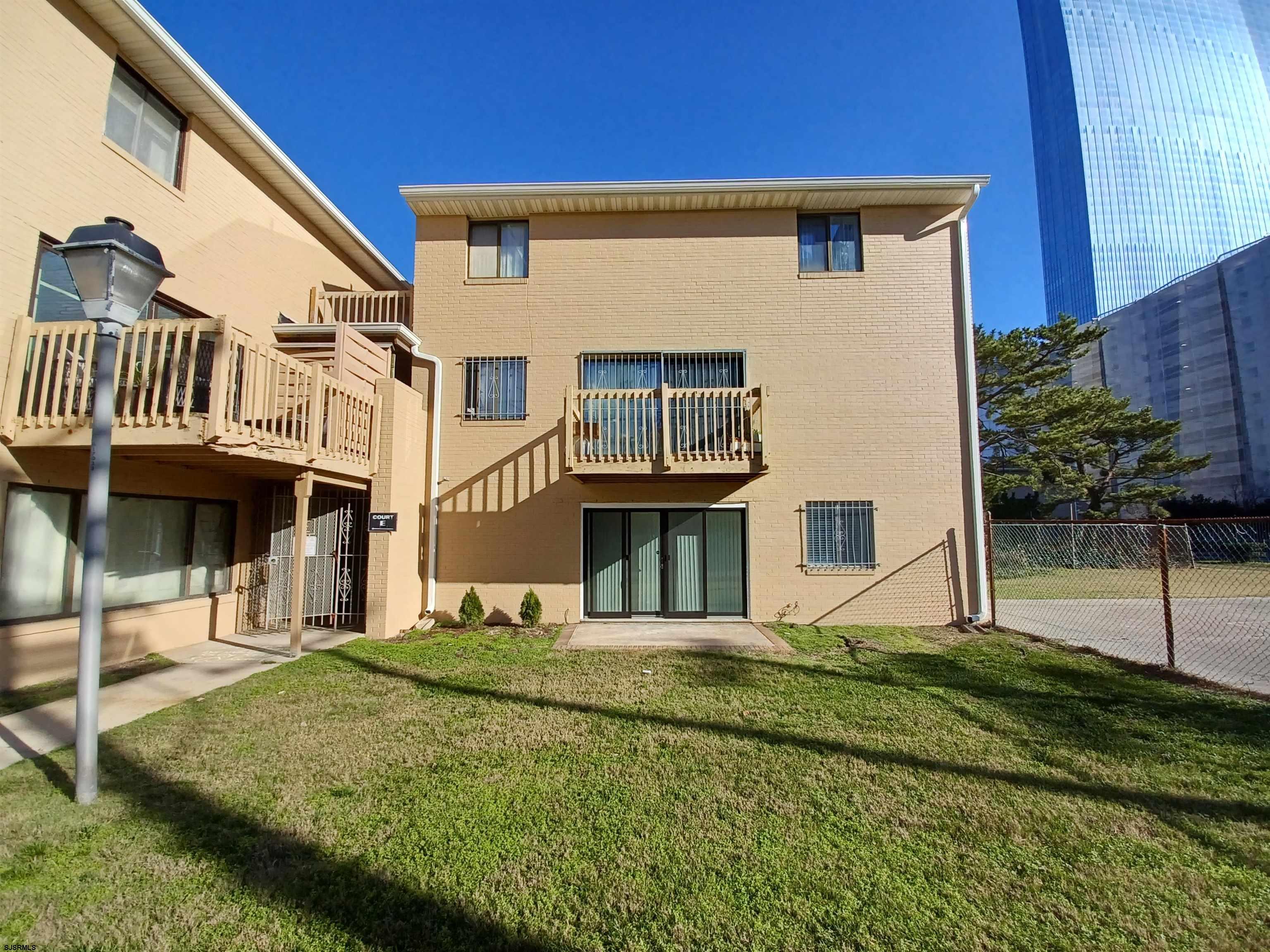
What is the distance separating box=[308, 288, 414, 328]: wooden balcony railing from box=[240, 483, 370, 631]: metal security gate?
349 cm

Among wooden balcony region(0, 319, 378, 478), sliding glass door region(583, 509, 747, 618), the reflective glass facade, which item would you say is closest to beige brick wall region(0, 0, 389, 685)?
wooden balcony region(0, 319, 378, 478)

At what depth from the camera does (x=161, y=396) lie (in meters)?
6.50

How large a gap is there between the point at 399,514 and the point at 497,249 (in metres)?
5.23

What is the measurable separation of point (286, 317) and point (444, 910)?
33.0ft

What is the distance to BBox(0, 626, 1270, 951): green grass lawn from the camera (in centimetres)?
240

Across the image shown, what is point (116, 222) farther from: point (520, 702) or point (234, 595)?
point (234, 595)

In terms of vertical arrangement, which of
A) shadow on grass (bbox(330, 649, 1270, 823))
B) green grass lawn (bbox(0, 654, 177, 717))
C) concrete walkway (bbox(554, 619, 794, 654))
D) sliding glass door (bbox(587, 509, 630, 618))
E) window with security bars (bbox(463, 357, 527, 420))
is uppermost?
window with security bars (bbox(463, 357, 527, 420))

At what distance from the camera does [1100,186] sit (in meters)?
79.8

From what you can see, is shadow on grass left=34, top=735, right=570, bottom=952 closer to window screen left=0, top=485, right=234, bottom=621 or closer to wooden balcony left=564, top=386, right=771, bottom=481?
window screen left=0, top=485, right=234, bottom=621

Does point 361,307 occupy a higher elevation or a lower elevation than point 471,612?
higher

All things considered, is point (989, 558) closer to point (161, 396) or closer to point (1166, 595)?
point (1166, 595)

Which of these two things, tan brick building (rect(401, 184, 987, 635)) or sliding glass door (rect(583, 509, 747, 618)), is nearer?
tan brick building (rect(401, 184, 987, 635))

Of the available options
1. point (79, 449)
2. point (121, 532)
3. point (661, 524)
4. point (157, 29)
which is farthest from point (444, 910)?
point (157, 29)

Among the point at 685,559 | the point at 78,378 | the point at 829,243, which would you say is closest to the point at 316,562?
the point at 78,378
